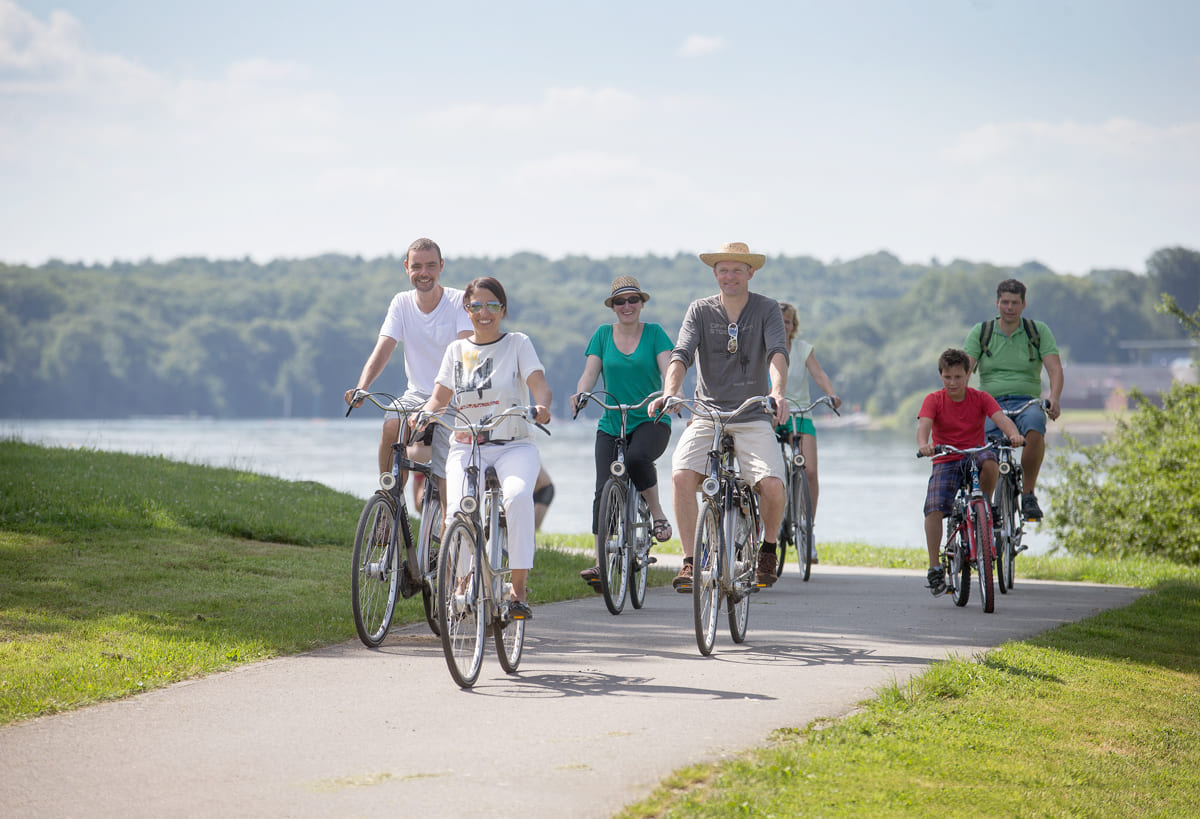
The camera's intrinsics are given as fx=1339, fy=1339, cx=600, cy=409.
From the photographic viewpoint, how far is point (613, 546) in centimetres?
882

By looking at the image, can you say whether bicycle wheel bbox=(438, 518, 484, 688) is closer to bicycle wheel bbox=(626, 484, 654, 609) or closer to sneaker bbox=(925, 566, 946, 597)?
bicycle wheel bbox=(626, 484, 654, 609)

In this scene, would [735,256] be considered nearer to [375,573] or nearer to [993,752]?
[375,573]

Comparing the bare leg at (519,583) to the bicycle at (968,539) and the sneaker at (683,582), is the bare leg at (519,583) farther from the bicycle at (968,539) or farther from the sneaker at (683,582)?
the bicycle at (968,539)

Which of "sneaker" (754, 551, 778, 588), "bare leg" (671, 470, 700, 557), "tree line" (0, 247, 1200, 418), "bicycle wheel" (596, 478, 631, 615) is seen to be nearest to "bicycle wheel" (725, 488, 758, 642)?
"sneaker" (754, 551, 778, 588)

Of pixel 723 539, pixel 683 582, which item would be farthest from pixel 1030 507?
pixel 683 582

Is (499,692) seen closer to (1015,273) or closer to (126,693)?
(126,693)

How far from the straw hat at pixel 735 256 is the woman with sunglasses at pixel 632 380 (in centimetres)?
124

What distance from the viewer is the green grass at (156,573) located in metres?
6.64

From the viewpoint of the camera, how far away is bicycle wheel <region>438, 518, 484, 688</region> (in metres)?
6.24

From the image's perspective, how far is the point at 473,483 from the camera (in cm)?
657

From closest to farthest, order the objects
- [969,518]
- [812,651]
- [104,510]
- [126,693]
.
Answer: [126,693]
[812,651]
[969,518]
[104,510]

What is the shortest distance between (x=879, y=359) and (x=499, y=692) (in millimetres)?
132354

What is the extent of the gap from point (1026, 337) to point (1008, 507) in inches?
56.5

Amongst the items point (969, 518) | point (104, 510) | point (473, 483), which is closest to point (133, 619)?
point (473, 483)
